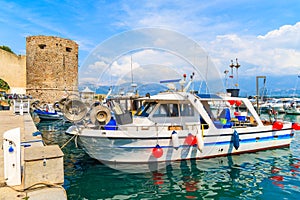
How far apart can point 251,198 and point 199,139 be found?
2576mm

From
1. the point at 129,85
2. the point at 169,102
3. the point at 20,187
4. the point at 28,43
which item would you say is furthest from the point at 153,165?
the point at 28,43

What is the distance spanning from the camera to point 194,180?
21.7 ft

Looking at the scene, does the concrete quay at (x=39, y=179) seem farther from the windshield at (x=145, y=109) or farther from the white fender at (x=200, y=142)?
the white fender at (x=200, y=142)

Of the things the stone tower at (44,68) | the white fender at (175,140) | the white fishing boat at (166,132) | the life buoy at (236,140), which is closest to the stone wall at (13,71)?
the stone tower at (44,68)

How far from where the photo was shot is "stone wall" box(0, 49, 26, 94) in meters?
36.1

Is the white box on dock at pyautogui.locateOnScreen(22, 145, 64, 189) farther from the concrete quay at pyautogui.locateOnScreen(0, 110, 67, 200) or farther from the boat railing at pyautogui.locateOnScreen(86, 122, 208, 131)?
the boat railing at pyautogui.locateOnScreen(86, 122, 208, 131)

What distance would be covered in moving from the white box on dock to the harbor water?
4.95 feet

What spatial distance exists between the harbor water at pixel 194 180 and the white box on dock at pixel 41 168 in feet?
4.95

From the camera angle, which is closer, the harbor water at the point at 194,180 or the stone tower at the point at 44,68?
the harbor water at the point at 194,180

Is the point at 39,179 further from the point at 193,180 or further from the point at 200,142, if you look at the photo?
the point at 200,142

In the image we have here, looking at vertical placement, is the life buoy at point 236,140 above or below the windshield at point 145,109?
below

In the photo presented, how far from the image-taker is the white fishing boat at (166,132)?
7.23 meters

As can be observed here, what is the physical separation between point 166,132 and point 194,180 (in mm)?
1809

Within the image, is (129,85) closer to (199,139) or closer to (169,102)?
(169,102)
